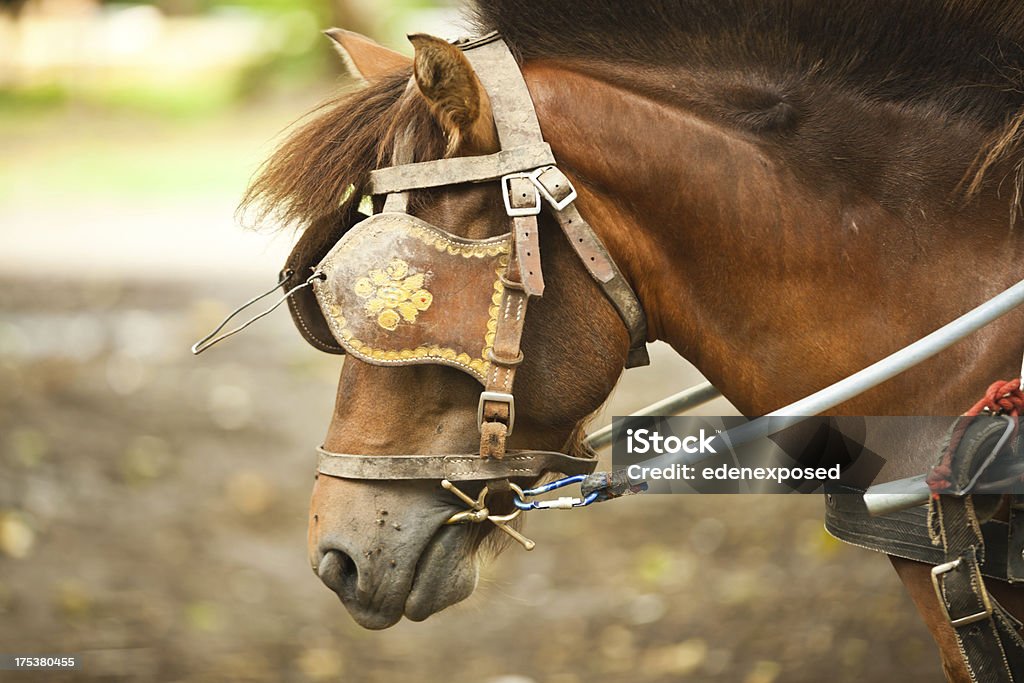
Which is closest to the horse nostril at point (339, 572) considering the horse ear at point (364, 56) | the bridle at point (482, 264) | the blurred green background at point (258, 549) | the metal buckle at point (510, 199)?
the bridle at point (482, 264)

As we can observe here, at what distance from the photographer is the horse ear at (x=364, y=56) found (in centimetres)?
230

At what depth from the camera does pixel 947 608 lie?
1810mm

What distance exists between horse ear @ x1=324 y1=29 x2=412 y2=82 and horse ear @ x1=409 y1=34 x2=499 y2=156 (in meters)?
0.41

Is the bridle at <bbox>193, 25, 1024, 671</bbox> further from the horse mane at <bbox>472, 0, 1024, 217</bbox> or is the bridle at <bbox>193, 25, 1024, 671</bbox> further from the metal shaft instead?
the horse mane at <bbox>472, 0, 1024, 217</bbox>

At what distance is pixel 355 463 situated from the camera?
2.01 m

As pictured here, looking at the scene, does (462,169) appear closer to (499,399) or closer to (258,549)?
(499,399)

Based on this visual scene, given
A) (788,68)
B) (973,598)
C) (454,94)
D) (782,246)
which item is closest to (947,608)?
(973,598)

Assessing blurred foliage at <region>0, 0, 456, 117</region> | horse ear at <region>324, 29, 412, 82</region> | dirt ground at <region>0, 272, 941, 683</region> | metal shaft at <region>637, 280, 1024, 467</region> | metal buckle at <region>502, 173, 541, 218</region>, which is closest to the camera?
metal shaft at <region>637, 280, 1024, 467</region>

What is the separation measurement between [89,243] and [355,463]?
31.5 feet

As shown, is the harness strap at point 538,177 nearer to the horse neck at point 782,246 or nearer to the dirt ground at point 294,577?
the horse neck at point 782,246

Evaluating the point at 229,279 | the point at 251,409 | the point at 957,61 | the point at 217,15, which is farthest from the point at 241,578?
the point at 217,15

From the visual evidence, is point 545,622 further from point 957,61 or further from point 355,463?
point 957,61

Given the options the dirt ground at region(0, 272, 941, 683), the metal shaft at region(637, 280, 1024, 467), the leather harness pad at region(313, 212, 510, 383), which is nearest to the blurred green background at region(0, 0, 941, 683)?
the dirt ground at region(0, 272, 941, 683)

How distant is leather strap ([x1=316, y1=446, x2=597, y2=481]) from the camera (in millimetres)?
1979
